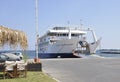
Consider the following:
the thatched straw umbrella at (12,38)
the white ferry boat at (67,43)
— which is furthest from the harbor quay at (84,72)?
the white ferry boat at (67,43)

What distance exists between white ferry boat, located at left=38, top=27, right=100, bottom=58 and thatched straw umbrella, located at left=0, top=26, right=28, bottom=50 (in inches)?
1706

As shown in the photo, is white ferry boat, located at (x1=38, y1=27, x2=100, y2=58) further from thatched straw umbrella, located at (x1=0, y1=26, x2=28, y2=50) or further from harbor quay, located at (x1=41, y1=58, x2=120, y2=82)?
thatched straw umbrella, located at (x1=0, y1=26, x2=28, y2=50)

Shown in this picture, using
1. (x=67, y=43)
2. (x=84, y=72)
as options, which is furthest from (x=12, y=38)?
(x=67, y=43)

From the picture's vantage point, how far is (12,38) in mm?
15352

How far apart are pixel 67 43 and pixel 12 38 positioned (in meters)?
45.2

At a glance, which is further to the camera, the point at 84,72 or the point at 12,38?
the point at 84,72

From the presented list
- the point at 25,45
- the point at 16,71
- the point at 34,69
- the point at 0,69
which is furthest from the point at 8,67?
the point at 34,69

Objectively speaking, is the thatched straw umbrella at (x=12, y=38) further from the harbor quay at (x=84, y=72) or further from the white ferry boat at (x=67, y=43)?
the white ferry boat at (x=67, y=43)

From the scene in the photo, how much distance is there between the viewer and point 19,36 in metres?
15.7

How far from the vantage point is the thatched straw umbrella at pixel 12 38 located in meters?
14.8

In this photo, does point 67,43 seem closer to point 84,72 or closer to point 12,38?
point 84,72

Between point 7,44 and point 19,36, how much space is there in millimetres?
811

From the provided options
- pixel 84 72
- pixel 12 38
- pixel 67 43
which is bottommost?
pixel 84 72

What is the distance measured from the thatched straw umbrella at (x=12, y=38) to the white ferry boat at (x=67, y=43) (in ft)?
142
